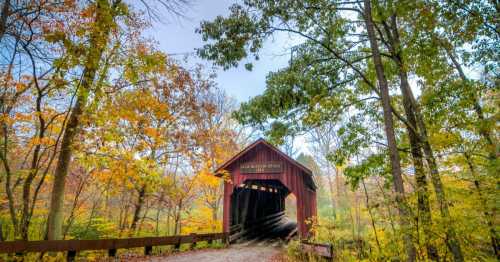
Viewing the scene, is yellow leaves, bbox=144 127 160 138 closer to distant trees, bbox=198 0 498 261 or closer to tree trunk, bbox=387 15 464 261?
distant trees, bbox=198 0 498 261

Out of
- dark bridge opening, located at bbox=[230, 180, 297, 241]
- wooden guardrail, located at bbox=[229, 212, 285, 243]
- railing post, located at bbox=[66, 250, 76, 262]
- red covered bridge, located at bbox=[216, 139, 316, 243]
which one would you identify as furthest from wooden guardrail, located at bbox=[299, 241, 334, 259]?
railing post, located at bbox=[66, 250, 76, 262]

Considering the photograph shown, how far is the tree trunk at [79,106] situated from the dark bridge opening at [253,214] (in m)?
6.14

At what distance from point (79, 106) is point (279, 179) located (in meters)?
7.10

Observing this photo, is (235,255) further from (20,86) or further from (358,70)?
(20,86)

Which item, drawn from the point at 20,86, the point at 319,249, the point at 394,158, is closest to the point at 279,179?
the point at 319,249

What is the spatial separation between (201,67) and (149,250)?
26.4ft

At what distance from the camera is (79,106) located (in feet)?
18.8

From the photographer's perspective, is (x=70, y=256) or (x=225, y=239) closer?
(x=70, y=256)

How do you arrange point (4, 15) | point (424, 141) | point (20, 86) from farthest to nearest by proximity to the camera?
point (20, 86)
point (424, 141)
point (4, 15)

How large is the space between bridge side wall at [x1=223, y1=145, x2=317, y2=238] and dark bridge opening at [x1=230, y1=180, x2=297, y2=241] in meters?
0.49

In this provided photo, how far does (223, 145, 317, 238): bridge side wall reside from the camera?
8.65 metres

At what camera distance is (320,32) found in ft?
20.1

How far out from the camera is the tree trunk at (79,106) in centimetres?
498

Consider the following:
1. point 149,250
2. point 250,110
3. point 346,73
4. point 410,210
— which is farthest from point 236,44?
point 149,250
